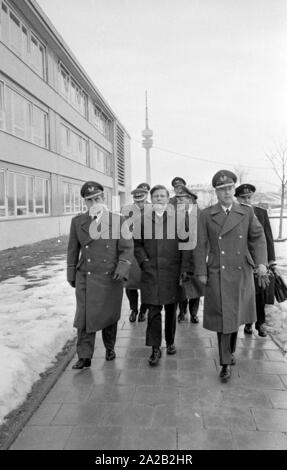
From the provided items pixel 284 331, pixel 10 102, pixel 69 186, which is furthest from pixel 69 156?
pixel 284 331

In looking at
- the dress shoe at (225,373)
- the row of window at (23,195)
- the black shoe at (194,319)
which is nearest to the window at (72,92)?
the row of window at (23,195)

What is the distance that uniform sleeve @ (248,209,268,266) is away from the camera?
385cm

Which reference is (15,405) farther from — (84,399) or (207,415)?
(207,415)

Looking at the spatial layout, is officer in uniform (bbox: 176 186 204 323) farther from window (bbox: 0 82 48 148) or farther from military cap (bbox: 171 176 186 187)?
window (bbox: 0 82 48 148)

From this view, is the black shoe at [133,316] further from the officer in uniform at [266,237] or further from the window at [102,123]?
the window at [102,123]

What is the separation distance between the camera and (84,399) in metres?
3.41

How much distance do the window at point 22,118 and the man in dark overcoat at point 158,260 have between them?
12499 mm

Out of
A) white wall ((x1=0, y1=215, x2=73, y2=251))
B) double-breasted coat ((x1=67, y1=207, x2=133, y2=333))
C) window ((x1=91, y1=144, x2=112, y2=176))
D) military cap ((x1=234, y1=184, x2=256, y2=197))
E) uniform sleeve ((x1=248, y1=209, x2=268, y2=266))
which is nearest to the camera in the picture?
uniform sleeve ((x1=248, y1=209, x2=268, y2=266))

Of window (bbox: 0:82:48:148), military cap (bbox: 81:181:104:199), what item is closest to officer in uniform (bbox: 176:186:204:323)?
military cap (bbox: 81:181:104:199)

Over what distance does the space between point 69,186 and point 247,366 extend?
2097 centimetres

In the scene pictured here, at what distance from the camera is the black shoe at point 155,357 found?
4.11 meters

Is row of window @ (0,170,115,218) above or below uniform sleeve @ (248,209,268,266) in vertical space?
above

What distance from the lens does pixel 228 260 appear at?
3.76 meters

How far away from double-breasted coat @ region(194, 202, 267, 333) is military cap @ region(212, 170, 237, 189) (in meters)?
0.23
